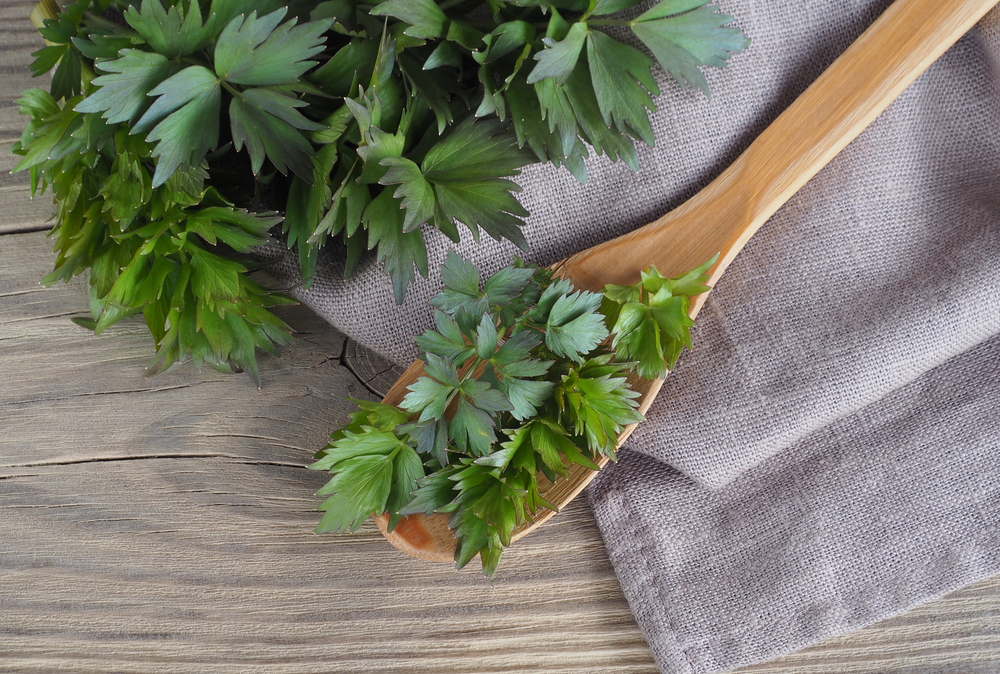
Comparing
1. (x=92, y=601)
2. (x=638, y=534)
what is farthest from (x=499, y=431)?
(x=92, y=601)

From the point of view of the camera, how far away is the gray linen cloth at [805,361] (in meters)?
0.72

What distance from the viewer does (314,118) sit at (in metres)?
0.61

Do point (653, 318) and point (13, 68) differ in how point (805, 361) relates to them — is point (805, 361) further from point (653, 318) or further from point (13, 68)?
point (13, 68)

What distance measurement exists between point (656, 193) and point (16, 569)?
33.1 inches

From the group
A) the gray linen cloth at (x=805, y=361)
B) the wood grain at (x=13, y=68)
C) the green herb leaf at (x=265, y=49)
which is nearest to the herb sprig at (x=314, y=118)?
the green herb leaf at (x=265, y=49)

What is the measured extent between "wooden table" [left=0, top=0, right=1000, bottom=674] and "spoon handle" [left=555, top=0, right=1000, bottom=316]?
286 mm

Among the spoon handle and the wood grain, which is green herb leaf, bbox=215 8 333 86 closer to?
the spoon handle

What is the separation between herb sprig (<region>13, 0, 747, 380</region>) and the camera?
548 millimetres

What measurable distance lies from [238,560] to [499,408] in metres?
0.41

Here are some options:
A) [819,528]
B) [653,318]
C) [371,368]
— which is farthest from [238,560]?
[819,528]

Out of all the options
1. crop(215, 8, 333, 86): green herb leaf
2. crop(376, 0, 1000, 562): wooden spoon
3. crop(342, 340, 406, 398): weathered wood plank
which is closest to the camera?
crop(215, 8, 333, 86): green herb leaf

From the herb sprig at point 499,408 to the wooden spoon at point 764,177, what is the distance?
0.08 meters

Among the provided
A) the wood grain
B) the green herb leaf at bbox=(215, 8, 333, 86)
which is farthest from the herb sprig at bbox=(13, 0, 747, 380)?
the wood grain

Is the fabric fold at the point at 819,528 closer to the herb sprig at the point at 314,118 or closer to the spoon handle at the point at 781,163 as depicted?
the spoon handle at the point at 781,163
